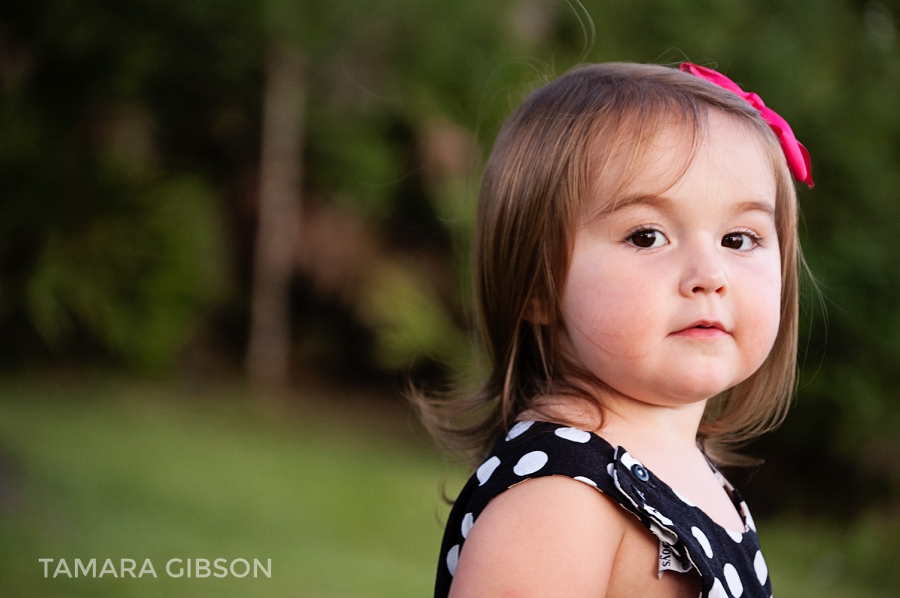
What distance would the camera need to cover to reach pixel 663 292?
1208 millimetres

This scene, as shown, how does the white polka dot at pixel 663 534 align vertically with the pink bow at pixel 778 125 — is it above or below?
below

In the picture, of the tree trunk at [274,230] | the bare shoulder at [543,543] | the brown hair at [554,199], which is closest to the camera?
the bare shoulder at [543,543]

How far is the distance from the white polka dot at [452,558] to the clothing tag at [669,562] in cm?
31

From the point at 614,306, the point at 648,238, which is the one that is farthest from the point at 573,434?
the point at 648,238

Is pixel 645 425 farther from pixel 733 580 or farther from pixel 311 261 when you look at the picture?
pixel 311 261

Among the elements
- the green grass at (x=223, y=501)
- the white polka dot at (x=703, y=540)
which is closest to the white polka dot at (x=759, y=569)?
the white polka dot at (x=703, y=540)

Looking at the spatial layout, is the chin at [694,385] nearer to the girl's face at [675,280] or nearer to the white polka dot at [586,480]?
the girl's face at [675,280]

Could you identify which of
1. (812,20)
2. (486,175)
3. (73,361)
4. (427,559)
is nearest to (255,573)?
(427,559)

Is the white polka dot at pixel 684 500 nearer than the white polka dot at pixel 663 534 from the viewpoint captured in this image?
No

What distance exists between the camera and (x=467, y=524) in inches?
47.7

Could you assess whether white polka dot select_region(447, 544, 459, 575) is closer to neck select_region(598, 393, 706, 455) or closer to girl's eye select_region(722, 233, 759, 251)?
neck select_region(598, 393, 706, 455)

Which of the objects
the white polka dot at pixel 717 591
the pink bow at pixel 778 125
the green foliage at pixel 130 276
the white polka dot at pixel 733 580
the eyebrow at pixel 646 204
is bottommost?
the white polka dot at pixel 717 591

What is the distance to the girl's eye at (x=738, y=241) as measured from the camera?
1281mm

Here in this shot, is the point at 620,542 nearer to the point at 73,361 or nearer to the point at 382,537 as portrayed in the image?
the point at 382,537
